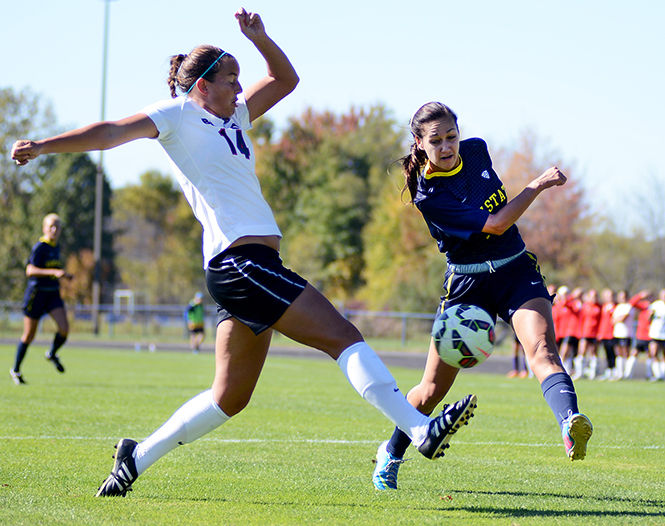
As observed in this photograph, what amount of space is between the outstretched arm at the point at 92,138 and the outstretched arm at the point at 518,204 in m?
1.88

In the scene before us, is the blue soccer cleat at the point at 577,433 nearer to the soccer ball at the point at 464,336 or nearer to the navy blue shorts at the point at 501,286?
the soccer ball at the point at 464,336

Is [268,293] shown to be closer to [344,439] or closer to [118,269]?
[344,439]

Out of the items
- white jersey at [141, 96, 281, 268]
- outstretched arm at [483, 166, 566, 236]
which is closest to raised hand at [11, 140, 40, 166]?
white jersey at [141, 96, 281, 268]

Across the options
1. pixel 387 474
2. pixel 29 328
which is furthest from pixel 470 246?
pixel 29 328

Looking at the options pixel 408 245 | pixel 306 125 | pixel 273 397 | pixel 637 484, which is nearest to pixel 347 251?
pixel 408 245

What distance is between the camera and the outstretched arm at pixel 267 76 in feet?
15.9

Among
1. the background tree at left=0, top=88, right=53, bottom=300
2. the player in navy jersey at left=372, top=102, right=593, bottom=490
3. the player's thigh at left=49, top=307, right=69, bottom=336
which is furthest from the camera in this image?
the background tree at left=0, top=88, right=53, bottom=300

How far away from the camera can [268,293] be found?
168 inches

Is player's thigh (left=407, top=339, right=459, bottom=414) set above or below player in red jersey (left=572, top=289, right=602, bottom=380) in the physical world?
above

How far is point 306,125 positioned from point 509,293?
5729 cm

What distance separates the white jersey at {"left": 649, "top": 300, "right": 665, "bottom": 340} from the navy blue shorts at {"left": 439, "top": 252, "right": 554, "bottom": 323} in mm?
16682

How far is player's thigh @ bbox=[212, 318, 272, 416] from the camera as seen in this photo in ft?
15.1

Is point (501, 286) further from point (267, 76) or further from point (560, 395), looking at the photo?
point (267, 76)

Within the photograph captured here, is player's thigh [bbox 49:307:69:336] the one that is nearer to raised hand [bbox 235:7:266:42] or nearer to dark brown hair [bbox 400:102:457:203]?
dark brown hair [bbox 400:102:457:203]
